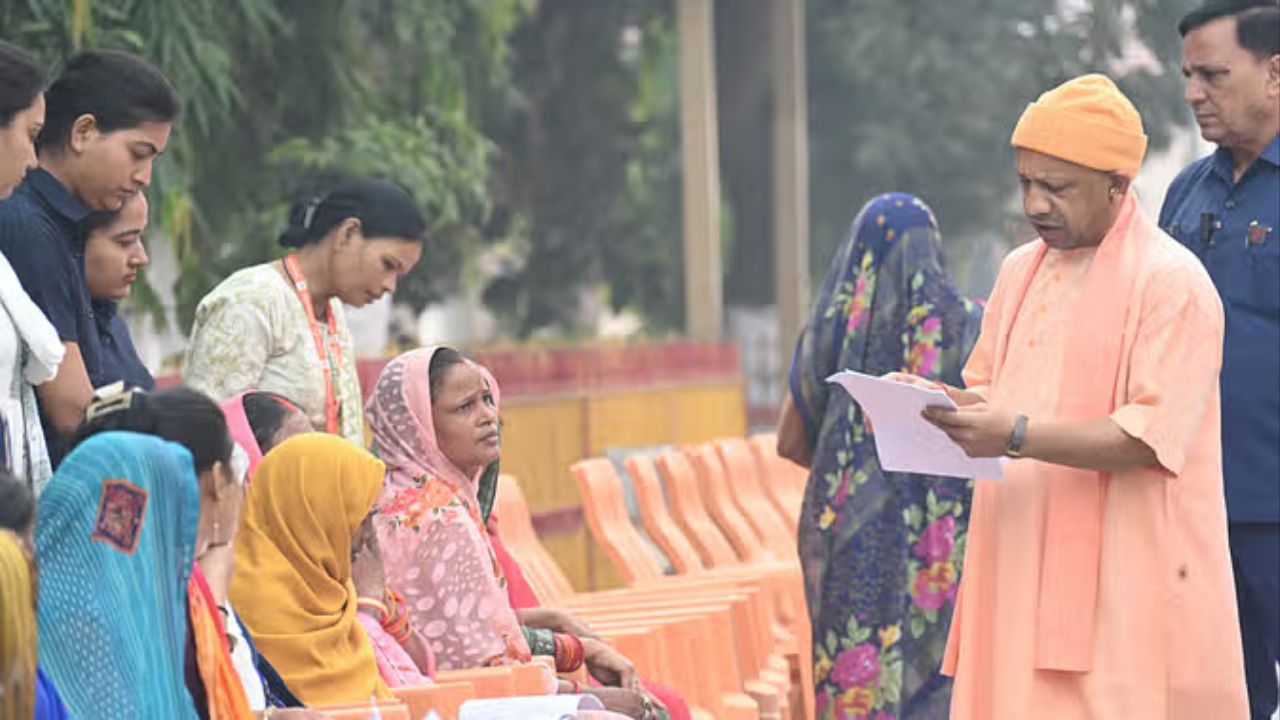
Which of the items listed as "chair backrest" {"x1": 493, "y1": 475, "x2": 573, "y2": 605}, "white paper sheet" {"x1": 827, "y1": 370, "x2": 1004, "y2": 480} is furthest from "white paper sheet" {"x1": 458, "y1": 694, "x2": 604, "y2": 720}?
"chair backrest" {"x1": 493, "y1": 475, "x2": 573, "y2": 605}

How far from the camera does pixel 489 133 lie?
73.7 feet

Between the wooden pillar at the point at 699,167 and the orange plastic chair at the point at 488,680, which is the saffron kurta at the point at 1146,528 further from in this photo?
the wooden pillar at the point at 699,167

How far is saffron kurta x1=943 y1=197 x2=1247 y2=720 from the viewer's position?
4.87m

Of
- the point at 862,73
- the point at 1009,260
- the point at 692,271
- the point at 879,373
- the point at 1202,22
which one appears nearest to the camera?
the point at 1009,260

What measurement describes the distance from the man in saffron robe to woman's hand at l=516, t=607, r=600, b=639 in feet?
4.14

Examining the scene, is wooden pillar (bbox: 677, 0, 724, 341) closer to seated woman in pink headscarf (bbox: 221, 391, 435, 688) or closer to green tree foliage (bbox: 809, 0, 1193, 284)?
green tree foliage (bbox: 809, 0, 1193, 284)

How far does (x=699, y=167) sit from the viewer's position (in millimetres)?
18547

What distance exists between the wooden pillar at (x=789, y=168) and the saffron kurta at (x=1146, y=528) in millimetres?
15923

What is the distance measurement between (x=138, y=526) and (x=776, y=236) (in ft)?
58.8

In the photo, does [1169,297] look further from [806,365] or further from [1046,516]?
[806,365]

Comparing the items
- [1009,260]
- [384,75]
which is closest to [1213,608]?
[1009,260]

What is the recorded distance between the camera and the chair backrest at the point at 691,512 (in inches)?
361

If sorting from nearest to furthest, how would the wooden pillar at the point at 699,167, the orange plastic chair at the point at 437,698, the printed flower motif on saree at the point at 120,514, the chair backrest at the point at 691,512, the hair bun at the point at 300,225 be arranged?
the printed flower motif on saree at the point at 120,514 < the orange plastic chair at the point at 437,698 < the hair bun at the point at 300,225 < the chair backrest at the point at 691,512 < the wooden pillar at the point at 699,167

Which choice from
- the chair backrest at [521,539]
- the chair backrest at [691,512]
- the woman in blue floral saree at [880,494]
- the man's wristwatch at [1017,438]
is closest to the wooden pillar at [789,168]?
the chair backrest at [691,512]
